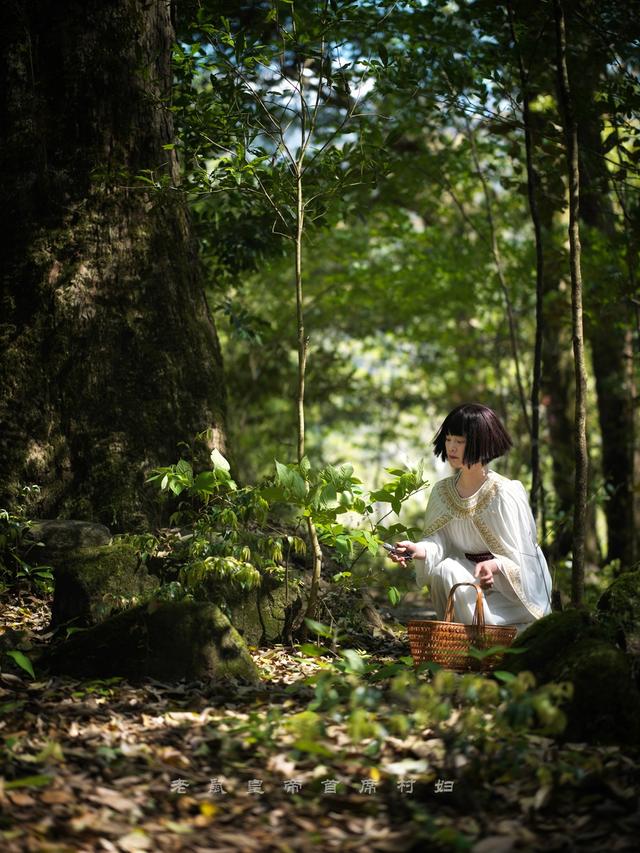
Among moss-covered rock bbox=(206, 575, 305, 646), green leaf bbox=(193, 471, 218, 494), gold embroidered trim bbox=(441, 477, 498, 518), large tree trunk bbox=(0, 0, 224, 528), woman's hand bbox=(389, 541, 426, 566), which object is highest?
large tree trunk bbox=(0, 0, 224, 528)

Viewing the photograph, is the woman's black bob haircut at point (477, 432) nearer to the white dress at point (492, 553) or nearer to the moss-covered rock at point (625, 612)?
the white dress at point (492, 553)

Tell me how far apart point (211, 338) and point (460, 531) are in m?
2.26

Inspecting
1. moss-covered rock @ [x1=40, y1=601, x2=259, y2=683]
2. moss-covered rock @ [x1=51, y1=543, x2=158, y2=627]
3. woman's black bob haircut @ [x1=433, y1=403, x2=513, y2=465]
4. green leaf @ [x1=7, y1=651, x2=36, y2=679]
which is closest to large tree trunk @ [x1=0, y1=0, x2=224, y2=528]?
moss-covered rock @ [x1=51, y1=543, x2=158, y2=627]

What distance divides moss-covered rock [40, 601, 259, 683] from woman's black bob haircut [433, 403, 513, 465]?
5.16 feet

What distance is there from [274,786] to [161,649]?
3.49 ft

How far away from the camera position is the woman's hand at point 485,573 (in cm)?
437

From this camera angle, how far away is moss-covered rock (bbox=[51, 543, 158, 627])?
429 centimetres

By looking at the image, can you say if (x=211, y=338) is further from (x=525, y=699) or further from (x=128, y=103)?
(x=525, y=699)

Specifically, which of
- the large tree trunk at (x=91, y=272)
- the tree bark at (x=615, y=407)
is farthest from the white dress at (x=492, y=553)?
the tree bark at (x=615, y=407)

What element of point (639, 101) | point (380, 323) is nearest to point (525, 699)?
point (639, 101)

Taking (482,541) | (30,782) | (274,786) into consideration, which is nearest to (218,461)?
(482,541)

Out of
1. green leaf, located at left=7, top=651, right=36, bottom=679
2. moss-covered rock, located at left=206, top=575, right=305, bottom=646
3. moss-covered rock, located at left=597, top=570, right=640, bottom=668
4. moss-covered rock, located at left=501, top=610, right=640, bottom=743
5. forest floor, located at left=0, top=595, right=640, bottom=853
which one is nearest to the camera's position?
forest floor, located at left=0, top=595, right=640, bottom=853

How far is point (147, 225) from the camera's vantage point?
5.61 metres

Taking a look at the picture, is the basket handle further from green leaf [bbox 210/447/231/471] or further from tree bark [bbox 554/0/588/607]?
green leaf [bbox 210/447/231/471]
